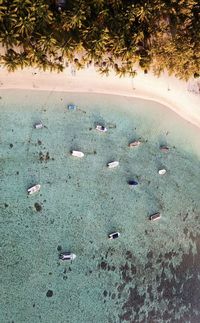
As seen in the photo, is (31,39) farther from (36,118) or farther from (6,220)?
(6,220)

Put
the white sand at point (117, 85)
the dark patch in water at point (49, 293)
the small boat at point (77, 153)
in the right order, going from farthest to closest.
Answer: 1. the small boat at point (77, 153)
2. the dark patch in water at point (49, 293)
3. the white sand at point (117, 85)

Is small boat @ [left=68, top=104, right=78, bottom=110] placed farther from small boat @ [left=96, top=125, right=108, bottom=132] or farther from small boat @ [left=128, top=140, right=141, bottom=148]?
small boat @ [left=128, top=140, right=141, bottom=148]

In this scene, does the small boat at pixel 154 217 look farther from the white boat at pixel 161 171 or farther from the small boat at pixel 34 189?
the small boat at pixel 34 189

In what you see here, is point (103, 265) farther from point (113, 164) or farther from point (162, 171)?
point (162, 171)

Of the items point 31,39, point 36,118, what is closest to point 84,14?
point 31,39

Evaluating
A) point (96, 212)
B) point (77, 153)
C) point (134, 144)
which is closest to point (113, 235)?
point (96, 212)

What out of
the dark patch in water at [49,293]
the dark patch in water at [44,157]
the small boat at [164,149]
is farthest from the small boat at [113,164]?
the dark patch in water at [49,293]

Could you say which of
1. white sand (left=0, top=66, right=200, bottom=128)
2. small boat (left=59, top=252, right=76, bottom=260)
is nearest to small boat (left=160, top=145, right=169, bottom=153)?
white sand (left=0, top=66, right=200, bottom=128)
